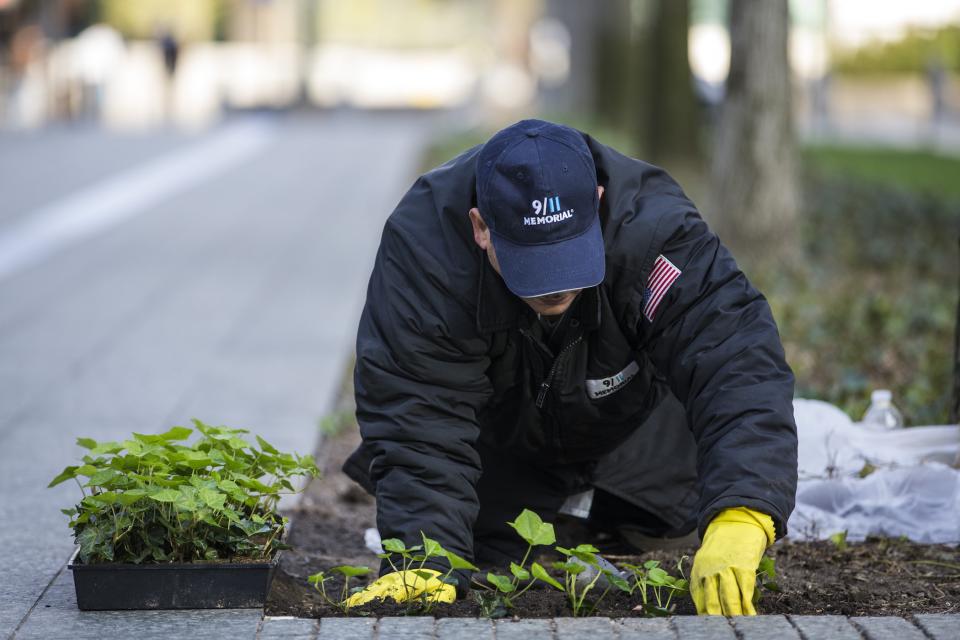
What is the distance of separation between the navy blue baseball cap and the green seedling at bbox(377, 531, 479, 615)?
Answer: 1.95ft

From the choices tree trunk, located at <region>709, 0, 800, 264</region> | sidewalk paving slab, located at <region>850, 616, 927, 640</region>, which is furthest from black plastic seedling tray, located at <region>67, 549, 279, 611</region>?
tree trunk, located at <region>709, 0, 800, 264</region>

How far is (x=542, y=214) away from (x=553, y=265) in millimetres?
115

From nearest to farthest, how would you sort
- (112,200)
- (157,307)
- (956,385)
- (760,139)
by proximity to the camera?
(956,385) < (157,307) < (760,139) < (112,200)

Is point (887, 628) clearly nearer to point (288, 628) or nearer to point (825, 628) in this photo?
point (825, 628)

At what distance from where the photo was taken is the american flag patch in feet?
9.89

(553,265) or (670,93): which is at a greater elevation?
(553,265)

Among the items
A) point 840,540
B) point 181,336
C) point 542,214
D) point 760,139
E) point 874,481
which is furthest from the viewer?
point 760,139

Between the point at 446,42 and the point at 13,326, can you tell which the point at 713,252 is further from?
the point at 446,42

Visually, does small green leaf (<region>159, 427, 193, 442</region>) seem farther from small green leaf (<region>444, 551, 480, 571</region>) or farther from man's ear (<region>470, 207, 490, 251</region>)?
man's ear (<region>470, 207, 490, 251</region>)

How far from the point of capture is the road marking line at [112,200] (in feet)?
32.4

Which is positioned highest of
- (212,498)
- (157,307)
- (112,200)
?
(212,498)

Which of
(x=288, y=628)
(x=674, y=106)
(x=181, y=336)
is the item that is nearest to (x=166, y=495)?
(x=288, y=628)

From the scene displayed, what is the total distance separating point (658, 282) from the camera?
3029mm

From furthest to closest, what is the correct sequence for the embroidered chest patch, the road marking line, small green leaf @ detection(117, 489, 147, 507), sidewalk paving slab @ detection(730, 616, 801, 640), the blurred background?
the road marking line → the blurred background → the embroidered chest patch → small green leaf @ detection(117, 489, 147, 507) → sidewalk paving slab @ detection(730, 616, 801, 640)
